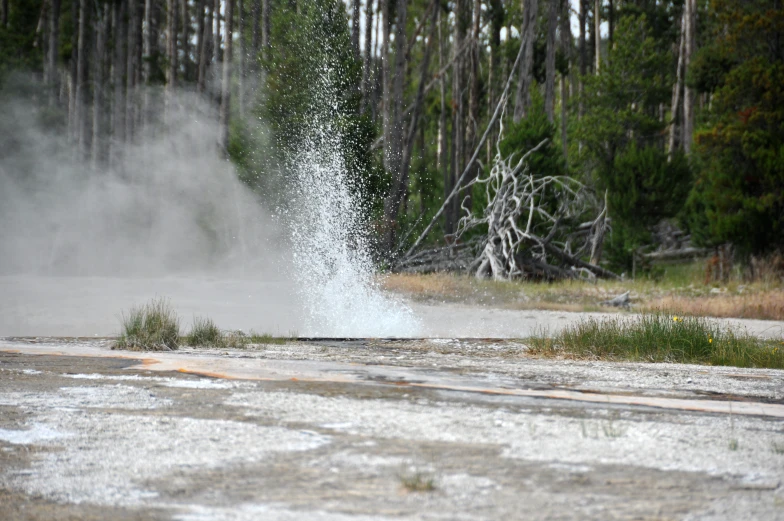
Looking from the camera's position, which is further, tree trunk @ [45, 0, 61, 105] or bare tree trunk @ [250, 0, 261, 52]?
tree trunk @ [45, 0, 61, 105]

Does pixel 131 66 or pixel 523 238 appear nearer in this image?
pixel 523 238

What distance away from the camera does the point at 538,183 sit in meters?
21.0

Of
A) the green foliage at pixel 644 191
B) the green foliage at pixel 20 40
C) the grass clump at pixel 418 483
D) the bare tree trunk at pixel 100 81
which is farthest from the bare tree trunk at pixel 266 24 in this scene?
the grass clump at pixel 418 483

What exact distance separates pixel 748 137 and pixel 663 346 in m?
12.3

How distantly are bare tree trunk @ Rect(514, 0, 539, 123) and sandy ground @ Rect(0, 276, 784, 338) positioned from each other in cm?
783

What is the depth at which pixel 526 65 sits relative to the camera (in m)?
23.4

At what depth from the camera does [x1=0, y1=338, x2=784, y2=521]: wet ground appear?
372 cm

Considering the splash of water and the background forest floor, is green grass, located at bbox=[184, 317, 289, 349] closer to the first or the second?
the splash of water

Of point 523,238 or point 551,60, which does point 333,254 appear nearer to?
point 523,238

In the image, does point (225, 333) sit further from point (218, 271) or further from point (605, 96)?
point (605, 96)

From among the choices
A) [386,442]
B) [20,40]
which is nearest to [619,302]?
[386,442]

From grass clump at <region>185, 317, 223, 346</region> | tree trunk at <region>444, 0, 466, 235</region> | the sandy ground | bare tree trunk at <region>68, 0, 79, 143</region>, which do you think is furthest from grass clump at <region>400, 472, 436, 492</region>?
bare tree trunk at <region>68, 0, 79, 143</region>

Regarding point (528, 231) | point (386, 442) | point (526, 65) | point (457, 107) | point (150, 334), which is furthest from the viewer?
point (457, 107)

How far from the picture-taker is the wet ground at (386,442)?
146 inches
